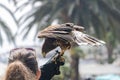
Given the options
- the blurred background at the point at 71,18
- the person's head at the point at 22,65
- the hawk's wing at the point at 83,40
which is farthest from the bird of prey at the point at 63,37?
the blurred background at the point at 71,18

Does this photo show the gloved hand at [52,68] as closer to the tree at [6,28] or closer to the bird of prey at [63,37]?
the bird of prey at [63,37]

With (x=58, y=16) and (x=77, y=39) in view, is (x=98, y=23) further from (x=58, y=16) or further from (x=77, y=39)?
(x=77, y=39)

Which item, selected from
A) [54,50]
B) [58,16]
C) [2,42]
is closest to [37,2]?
[58,16]

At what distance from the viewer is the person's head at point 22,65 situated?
2105 mm

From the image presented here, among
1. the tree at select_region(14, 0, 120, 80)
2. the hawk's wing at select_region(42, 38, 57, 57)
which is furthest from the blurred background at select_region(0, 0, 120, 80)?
the hawk's wing at select_region(42, 38, 57, 57)

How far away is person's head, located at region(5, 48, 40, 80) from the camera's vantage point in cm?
211

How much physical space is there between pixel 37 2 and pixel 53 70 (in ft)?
59.8

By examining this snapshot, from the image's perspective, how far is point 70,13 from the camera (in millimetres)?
18438

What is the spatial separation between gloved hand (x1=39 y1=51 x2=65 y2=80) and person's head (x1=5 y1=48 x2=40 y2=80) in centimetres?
17

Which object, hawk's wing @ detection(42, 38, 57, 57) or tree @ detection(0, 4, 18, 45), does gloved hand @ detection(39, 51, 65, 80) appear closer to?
hawk's wing @ detection(42, 38, 57, 57)

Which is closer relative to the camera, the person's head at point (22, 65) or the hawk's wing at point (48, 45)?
the person's head at point (22, 65)

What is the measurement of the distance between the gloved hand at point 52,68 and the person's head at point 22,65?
17 centimetres

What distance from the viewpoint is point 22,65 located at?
215 centimetres

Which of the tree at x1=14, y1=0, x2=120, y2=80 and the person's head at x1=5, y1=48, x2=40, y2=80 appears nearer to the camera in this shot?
the person's head at x1=5, y1=48, x2=40, y2=80
